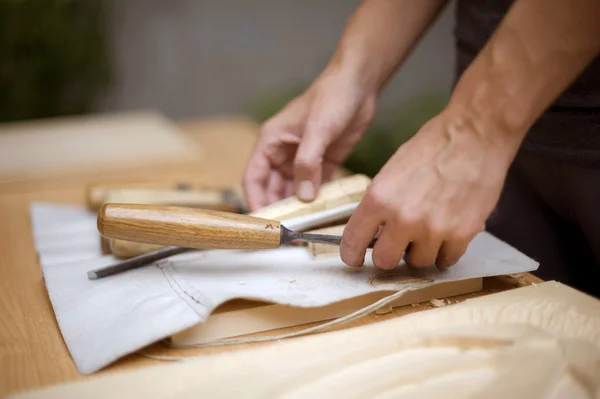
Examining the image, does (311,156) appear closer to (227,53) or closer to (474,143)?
(474,143)

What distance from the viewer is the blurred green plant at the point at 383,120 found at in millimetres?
2291

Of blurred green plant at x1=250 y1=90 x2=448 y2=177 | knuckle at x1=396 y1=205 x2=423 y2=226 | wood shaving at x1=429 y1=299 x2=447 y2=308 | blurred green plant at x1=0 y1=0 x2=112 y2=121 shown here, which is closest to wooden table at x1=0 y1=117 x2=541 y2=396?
wood shaving at x1=429 y1=299 x2=447 y2=308

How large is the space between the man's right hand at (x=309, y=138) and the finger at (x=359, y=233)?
0.15m

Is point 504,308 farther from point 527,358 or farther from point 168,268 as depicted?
point 168,268

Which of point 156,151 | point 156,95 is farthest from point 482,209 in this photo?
point 156,95

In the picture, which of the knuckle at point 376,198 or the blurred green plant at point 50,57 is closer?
the knuckle at point 376,198

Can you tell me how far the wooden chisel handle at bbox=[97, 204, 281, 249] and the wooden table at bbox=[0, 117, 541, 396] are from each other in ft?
0.40

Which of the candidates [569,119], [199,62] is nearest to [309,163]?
[569,119]

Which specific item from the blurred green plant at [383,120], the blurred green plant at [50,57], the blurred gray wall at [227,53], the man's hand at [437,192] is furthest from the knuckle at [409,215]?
the blurred gray wall at [227,53]

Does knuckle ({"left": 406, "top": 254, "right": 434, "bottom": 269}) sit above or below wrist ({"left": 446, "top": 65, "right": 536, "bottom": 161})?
below

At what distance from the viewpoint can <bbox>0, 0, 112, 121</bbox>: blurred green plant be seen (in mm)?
2303

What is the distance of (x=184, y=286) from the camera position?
754 mm

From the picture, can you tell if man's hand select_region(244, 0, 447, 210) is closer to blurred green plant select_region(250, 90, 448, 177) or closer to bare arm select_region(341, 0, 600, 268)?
bare arm select_region(341, 0, 600, 268)

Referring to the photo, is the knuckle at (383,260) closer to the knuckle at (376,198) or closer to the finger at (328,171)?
the knuckle at (376,198)
